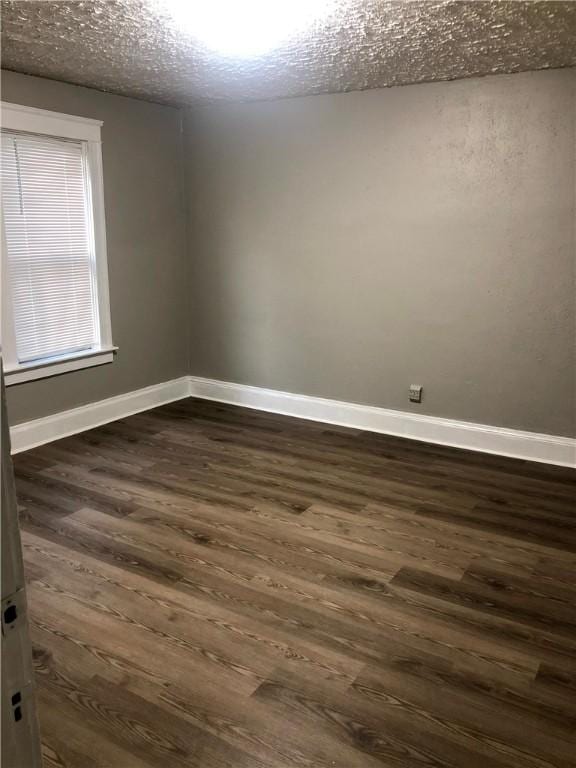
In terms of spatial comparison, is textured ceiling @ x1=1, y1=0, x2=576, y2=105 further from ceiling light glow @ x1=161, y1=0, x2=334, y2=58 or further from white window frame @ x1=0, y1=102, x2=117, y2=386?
white window frame @ x1=0, y1=102, x2=117, y2=386

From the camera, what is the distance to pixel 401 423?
4402 mm

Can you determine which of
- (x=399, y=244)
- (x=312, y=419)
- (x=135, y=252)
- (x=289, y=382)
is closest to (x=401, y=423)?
(x=312, y=419)

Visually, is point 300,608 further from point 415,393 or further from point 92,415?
point 92,415

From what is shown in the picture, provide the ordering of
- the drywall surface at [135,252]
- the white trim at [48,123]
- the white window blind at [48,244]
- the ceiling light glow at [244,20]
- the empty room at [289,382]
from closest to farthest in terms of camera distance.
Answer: the empty room at [289,382], the ceiling light glow at [244,20], the white trim at [48,123], the white window blind at [48,244], the drywall surface at [135,252]

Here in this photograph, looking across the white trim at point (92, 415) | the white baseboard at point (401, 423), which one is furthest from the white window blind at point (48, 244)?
the white baseboard at point (401, 423)

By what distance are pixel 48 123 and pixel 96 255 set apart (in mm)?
901

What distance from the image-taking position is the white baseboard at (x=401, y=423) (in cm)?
392

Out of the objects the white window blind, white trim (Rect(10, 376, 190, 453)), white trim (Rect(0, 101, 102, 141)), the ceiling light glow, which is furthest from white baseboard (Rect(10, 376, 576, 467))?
the ceiling light glow

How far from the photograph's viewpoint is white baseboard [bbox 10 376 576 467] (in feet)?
13.0

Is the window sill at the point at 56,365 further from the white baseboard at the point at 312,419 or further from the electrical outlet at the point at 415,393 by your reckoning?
the electrical outlet at the point at 415,393

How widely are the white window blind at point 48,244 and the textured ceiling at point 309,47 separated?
49 centimetres

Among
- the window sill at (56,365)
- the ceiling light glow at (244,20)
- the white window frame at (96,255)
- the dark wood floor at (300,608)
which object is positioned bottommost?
the dark wood floor at (300,608)

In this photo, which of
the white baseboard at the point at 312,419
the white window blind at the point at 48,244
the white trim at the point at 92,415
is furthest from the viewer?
the white trim at the point at 92,415

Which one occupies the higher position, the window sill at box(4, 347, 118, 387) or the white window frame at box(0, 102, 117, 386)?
the white window frame at box(0, 102, 117, 386)
